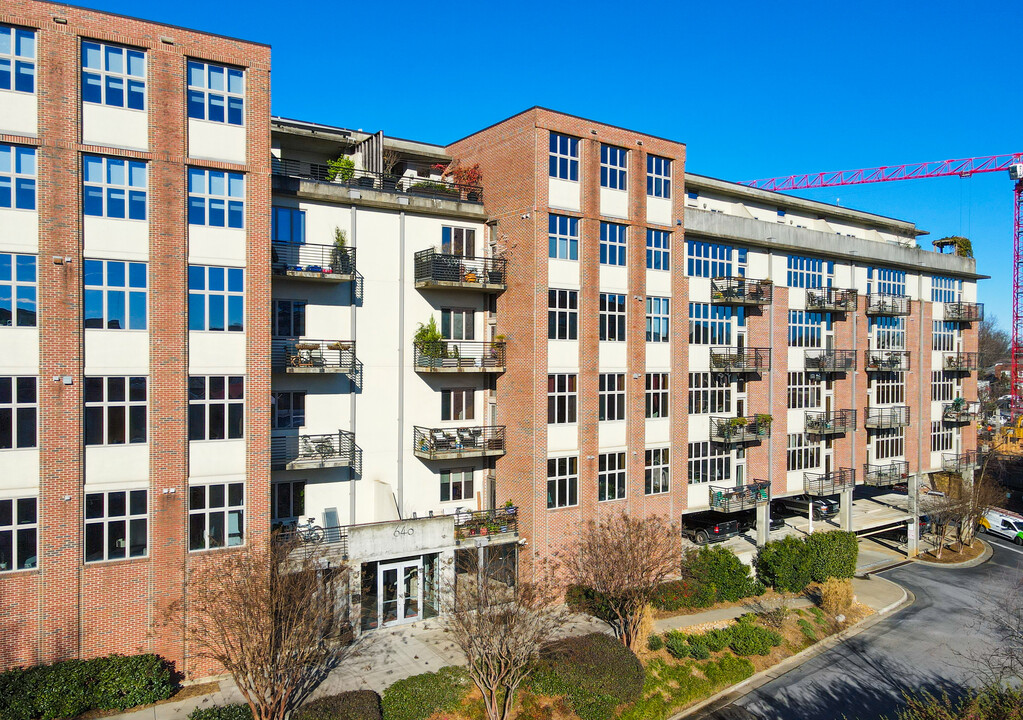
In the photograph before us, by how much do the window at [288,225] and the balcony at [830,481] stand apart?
90.7 feet

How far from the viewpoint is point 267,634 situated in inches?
669

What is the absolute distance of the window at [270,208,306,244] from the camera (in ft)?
79.6

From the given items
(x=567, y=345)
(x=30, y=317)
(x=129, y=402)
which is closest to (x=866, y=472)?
(x=567, y=345)

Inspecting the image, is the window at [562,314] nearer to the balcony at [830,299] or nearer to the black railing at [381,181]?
the black railing at [381,181]

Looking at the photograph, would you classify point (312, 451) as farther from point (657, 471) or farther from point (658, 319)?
point (658, 319)

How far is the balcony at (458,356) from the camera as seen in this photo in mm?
26359

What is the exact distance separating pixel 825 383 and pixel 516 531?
68.5 feet

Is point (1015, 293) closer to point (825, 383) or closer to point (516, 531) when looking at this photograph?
point (825, 383)

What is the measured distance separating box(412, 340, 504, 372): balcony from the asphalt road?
46.4 ft

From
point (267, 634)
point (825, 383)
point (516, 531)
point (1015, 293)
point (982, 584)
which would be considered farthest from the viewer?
point (1015, 293)

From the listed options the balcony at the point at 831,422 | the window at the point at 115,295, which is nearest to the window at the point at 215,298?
the window at the point at 115,295

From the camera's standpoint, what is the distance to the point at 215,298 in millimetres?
20922

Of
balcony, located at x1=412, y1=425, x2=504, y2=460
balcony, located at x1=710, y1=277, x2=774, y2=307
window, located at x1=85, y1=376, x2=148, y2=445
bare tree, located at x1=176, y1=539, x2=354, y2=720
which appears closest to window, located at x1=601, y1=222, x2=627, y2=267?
balcony, located at x1=710, y1=277, x2=774, y2=307

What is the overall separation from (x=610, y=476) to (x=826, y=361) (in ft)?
51.3
